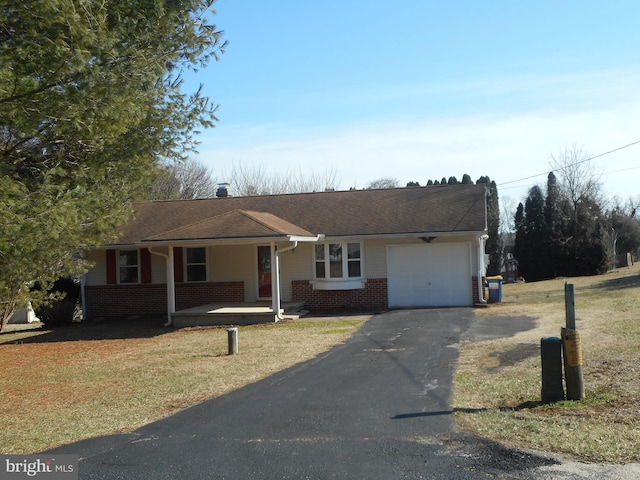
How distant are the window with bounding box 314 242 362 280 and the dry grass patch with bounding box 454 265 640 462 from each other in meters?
7.60

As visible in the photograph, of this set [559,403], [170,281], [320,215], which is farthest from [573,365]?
[320,215]

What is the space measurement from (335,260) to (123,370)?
36.0ft

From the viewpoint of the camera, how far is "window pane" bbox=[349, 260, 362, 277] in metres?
22.8

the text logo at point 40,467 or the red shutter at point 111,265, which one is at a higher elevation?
the red shutter at point 111,265

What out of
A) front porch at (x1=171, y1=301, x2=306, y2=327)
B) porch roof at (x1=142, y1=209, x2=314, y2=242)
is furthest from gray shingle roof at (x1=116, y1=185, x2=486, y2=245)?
front porch at (x1=171, y1=301, x2=306, y2=327)

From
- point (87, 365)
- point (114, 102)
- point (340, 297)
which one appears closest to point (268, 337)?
point (87, 365)

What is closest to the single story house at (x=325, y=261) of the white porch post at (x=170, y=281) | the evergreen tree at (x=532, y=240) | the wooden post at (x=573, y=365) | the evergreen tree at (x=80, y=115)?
the white porch post at (x=170, y=281)

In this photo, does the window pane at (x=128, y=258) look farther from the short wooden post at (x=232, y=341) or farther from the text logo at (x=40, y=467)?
the text logo at (x=40, y=467)

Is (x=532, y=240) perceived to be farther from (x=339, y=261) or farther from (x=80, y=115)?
(x=80, y=115)

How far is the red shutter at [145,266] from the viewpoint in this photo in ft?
78.4

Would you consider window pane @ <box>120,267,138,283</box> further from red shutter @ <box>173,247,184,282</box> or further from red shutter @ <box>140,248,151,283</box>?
red shutter @ <box>173,247,184,282</box>

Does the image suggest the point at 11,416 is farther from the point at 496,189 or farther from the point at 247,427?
the point at 496,189

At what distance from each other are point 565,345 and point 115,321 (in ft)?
59.1

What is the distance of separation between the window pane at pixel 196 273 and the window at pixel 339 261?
4.07 m
